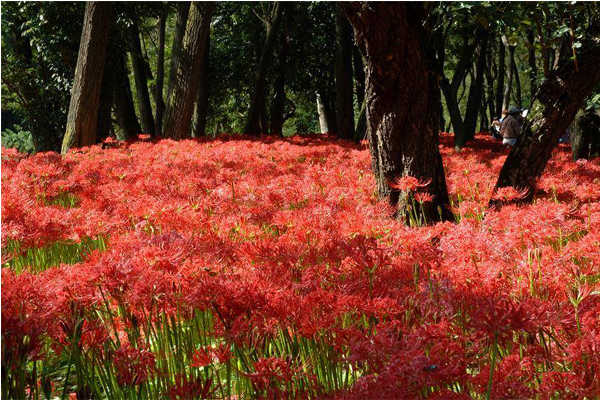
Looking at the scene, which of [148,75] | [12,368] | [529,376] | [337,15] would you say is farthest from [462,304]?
[148,75]

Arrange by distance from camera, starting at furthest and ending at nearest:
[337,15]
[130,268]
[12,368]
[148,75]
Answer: [148,75] → [337,15] → [130,268] → [12,368]

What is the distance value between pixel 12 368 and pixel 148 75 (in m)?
20.9

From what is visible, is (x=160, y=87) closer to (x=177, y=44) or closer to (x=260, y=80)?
(x=260, y=80)

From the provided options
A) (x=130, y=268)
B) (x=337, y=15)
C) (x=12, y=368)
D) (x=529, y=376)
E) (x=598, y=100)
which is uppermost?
(x=337, y=15)

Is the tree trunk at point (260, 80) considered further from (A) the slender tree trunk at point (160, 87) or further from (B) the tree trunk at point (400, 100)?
(B) the tree trunk at point (400, 100)

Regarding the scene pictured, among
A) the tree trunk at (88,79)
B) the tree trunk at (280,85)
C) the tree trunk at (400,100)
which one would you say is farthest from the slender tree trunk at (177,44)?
the tree trunk at (400,100)

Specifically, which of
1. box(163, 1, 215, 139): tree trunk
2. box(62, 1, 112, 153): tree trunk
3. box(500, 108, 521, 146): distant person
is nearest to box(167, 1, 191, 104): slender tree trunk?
box(163, 1, 215, 139): tree trunk

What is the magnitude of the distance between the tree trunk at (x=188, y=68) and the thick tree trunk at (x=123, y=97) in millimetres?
2517

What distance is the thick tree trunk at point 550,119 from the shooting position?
17.0 ft

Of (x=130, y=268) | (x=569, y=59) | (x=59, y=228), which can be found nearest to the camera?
(x=130, y=268)

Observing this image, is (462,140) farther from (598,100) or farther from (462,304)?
(462,304)

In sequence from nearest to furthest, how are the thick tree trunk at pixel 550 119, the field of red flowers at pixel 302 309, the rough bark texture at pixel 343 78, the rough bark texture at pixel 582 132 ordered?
the field of red flowers at pixel 302 309 < the thick tree trunk at pixel 550 119 < the rough bark texture at pixel 582 132 < the rough bark texture at pixel 343 78

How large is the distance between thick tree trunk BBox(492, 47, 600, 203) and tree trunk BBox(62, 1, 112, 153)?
7323mm

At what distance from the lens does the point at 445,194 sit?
479 cm
